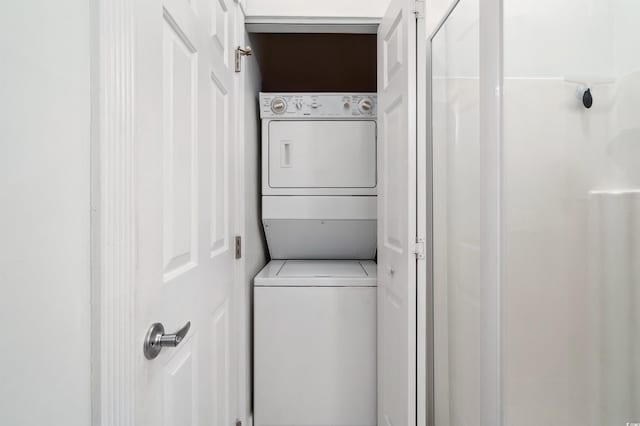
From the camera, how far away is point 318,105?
213 cm


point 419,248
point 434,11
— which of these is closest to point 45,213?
point 419,248

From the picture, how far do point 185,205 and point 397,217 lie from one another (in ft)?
2.79

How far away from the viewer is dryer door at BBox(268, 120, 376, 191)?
7.06ft

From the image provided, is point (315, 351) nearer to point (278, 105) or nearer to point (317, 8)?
point (278, 105)

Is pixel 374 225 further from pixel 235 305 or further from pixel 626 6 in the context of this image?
pixel 626 6

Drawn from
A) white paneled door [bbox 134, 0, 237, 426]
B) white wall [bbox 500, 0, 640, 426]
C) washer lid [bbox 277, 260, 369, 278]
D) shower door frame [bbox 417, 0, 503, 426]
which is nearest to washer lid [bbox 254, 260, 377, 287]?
washer lid [bbox 277, 260, 369, 278]

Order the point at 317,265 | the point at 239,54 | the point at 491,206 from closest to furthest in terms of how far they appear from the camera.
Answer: the point at 491,206, the point at 239,54, the point at 317,265

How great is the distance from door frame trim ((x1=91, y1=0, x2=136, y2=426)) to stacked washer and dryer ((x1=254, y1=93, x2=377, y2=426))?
125cm

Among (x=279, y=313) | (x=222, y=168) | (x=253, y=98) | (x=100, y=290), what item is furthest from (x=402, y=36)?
(x=279, y=313)

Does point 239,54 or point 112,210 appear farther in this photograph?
point 239,54

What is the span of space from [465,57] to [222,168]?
96cm

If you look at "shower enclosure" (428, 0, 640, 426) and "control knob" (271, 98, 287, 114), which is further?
"control knob" (271, 98, 287, 114)

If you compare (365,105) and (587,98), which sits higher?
(365,105)

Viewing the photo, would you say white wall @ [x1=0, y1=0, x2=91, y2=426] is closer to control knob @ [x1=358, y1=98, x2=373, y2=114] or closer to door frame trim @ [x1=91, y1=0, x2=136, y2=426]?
door frame trim @ [x1=91, y1=0, x2=136, y2=426]
